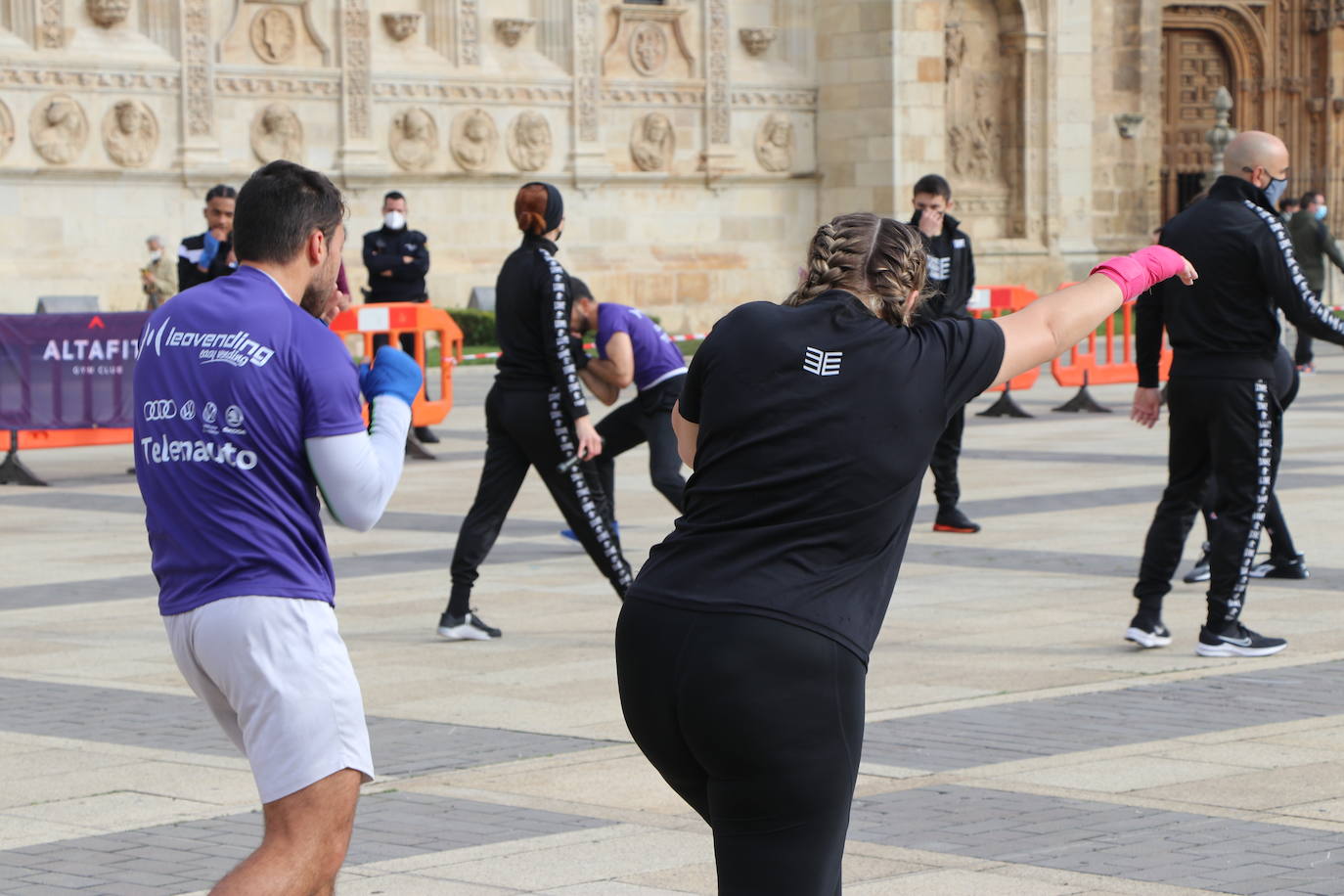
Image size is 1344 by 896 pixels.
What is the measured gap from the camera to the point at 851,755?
4.04 metres

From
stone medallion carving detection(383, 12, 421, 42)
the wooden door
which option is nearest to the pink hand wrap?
stone medallion carving detection(383, 12, 421, 42)

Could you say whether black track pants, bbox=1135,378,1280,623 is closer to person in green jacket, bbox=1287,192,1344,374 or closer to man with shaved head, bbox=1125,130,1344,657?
man with shaved head, bbox=1125,130,1344,657

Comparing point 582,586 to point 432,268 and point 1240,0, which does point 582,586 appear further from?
point 1240,0

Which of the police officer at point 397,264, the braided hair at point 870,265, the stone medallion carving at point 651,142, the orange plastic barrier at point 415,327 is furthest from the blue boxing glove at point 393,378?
the stone medallion carving at point 651,142

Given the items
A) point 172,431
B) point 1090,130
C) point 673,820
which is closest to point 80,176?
point 1090,130

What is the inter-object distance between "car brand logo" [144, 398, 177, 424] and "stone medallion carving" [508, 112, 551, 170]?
26161 millimetres

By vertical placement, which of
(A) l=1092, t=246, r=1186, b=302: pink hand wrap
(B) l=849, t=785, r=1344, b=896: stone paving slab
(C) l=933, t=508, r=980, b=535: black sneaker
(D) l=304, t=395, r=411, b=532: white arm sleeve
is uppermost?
(A) l=1092, t=246, r=1186, b=302: pink hand wrap

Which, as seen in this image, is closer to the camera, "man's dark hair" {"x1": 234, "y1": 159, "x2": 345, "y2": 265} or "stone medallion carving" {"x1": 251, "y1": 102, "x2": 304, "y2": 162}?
"man's dark hair" {"x1": 234, "y1": 159, "x2": 345, "y2": 265}

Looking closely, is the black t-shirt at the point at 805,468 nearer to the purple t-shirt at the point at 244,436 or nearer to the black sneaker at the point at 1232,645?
the purple t-shirt at the point at 244,436

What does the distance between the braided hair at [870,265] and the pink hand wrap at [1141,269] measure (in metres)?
0.58

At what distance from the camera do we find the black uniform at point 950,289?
43.2 feet

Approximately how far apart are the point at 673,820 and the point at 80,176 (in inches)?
845

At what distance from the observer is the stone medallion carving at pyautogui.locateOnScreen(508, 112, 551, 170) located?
30422mm

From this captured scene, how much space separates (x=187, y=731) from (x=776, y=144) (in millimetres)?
26043
